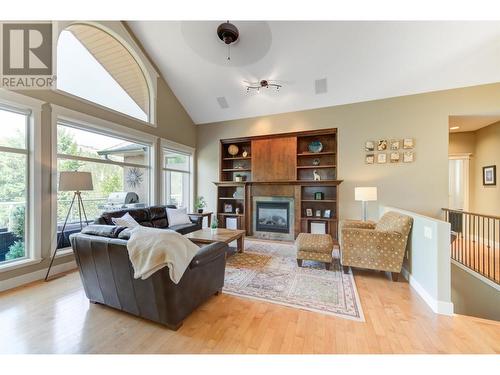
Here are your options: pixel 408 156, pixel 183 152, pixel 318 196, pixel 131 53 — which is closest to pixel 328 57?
pixel 408 156

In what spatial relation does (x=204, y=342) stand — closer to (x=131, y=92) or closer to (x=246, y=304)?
(x=246, y=304)

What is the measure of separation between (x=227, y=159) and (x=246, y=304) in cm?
439

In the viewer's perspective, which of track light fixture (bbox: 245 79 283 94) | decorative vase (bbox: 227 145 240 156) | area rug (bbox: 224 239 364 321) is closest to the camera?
area rug (bbox: 224 239 364 321)

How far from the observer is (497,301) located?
116 inches

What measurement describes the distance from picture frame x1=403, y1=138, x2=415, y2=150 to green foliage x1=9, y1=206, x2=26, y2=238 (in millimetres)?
6557

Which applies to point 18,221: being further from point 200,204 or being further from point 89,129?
point 200,204

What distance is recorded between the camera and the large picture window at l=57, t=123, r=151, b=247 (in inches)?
131

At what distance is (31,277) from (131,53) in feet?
14.1

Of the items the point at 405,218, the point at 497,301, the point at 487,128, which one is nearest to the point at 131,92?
the point at 405,218

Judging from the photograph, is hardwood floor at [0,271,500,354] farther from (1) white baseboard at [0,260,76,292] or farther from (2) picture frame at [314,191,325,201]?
(2) picture frame at [314,191,325,201]

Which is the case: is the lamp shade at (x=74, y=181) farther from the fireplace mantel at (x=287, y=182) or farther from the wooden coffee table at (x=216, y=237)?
the fireplace mantel at (x=287, y=182)

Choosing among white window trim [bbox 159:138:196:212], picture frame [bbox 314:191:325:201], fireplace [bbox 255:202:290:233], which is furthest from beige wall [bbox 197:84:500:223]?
white window trim [bbox 159:138:196:212]

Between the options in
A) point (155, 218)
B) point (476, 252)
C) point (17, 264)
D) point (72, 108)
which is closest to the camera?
point (17, 264)

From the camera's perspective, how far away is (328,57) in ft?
12.9
